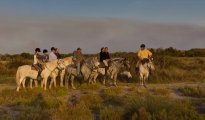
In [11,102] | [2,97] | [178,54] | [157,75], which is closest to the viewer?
[11,102]

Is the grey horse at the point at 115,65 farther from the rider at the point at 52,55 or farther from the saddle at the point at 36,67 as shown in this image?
the saddle at the point at 36,67

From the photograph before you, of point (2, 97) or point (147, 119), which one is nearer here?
point (147, 119)

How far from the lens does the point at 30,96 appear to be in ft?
75.7

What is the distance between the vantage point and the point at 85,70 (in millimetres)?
28906

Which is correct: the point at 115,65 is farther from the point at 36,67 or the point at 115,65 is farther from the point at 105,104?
the point at 105,104

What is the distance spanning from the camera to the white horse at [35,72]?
2606cm

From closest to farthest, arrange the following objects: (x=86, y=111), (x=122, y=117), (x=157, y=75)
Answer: (x=122, y=117) < (x=86, y=111) < (x=157, y=75)

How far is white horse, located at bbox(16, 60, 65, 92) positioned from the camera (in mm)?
26062

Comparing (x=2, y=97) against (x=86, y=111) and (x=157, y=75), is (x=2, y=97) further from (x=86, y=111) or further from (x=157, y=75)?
(x=157, y=75)

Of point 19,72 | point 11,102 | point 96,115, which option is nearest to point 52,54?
point 19,72

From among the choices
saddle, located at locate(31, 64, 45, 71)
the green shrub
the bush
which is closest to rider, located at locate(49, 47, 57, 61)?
saddle, located at locate(31, 64, 45, 71)

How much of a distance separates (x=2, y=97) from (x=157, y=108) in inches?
385

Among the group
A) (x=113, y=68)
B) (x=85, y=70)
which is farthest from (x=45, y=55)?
(x=113, y=68)

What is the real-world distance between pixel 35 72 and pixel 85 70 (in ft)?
12.5
